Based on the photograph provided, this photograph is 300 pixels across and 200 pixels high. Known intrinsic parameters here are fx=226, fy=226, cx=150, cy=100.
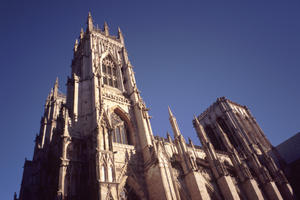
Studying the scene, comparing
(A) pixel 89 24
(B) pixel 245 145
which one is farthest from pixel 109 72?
(B) pixel 245 145

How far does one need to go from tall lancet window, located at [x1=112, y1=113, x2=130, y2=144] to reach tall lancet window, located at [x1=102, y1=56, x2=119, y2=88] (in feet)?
20.1

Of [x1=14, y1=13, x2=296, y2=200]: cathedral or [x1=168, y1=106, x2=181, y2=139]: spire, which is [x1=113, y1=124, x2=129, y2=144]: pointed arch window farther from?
[x1=168, y1=106, x2=181, y2=139]: spire

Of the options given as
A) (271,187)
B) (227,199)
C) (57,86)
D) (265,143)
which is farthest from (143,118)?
(265,143)

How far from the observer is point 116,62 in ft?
105

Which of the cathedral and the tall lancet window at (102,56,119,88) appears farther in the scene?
the tall lancet window at (102,56,119,88)

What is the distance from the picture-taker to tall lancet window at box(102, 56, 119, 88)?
28812 mm

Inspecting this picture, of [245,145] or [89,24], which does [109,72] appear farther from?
[245,145]

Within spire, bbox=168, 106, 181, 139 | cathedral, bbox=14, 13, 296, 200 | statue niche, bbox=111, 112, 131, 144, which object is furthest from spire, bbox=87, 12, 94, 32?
spire, bbox=168, 106, 181, 139

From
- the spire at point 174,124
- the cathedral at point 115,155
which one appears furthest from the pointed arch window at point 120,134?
the spire at point 174,124

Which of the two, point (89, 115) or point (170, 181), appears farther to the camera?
point (89, 115)

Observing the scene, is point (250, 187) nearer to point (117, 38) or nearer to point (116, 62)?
point (116, 62)

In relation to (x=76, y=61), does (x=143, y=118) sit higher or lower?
lower

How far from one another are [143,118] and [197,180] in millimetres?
8013

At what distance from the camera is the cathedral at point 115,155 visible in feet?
56.1
